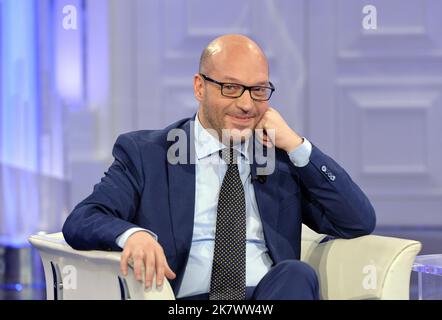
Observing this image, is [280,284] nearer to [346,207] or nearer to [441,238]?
[346,207]

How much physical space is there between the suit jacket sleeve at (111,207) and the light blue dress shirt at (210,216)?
165 millimetres

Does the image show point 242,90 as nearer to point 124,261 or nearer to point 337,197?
point 337,197

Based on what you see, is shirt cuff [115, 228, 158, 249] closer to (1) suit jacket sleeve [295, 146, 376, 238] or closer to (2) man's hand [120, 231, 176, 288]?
(2) man's hand [120, 231, 176, 288]

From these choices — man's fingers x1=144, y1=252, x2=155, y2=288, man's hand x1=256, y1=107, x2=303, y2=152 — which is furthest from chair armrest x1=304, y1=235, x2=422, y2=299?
man's fingers x1=144, y1=252, x2=155, y2=288

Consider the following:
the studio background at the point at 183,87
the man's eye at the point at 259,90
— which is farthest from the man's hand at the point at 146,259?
the studio background at the point at 183,87

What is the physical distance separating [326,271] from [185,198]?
0.41 m

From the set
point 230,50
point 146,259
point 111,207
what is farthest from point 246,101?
point 146,259

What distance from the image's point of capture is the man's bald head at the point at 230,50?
1.99 meters

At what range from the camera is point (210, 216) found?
79.4 inches
